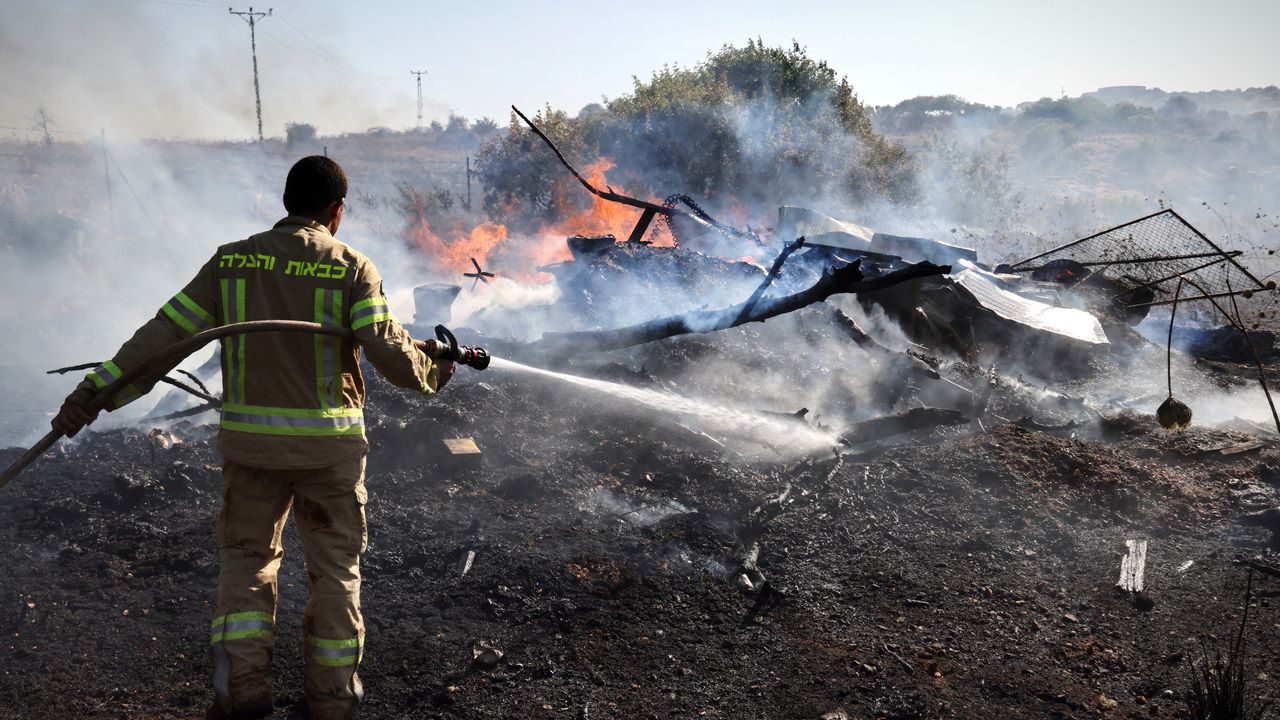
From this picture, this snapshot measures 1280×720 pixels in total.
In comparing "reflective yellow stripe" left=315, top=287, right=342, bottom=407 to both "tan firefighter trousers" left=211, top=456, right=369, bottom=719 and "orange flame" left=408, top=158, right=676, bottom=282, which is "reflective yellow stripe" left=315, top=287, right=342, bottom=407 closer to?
"tan firefighter trousers" left=211, top=456, right=369, bottom=719

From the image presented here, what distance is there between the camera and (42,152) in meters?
33.8

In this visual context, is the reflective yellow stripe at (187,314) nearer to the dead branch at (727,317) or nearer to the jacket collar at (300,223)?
the jacket collar at (300,223)

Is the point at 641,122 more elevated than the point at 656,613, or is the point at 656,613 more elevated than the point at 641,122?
the point at 641,122

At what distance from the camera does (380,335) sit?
280 centimetres

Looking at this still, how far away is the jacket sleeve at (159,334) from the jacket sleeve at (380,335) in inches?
20.5

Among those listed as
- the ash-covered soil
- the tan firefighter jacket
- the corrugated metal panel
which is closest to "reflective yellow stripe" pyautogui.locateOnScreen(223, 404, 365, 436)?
the tan firefighter jacket

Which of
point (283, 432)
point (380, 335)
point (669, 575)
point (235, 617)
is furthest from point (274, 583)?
point (669, 575)

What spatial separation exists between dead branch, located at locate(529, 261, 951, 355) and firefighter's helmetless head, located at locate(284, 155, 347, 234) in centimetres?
382

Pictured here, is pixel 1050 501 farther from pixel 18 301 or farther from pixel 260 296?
pixel 18 301

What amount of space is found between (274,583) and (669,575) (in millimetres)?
2181

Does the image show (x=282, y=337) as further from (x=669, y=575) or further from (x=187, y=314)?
(x=669, y=575)

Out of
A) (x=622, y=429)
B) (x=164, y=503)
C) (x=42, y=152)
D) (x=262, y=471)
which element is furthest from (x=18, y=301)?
(x=42, y=152)

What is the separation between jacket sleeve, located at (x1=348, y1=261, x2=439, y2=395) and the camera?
9.16 feet

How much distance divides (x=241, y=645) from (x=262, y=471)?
61cm
